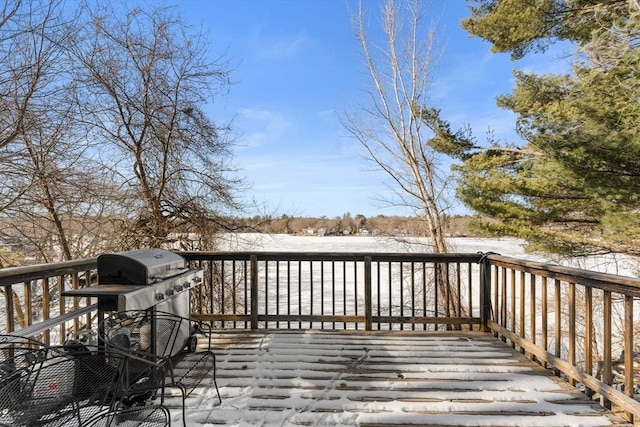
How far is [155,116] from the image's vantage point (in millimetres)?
5059

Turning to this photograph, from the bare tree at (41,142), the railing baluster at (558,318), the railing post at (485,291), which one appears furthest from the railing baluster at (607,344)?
the bare tree at (41,142)

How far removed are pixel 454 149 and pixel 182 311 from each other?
24.5ft

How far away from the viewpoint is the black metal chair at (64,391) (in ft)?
4.27

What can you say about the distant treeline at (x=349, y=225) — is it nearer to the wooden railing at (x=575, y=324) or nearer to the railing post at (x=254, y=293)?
the railing post at (x=254, y=293)

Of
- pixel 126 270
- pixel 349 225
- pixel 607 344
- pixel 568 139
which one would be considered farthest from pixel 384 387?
pixel 349 225

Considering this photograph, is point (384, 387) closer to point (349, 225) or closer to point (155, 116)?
point (155, 116)

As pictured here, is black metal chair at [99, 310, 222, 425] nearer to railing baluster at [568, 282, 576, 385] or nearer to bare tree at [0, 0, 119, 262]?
railing baluster at [568, 282, 576, 385]

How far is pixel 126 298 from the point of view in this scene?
201cm

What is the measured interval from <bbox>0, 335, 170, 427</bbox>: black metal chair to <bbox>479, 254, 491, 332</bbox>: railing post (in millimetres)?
3301

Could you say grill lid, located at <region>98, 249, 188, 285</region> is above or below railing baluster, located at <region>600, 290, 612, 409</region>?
above

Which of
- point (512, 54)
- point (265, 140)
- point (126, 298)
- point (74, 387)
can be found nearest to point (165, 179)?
point (265, 140)

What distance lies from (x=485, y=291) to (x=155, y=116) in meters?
4.97

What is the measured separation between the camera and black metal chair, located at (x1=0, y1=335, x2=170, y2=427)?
130 centimetres

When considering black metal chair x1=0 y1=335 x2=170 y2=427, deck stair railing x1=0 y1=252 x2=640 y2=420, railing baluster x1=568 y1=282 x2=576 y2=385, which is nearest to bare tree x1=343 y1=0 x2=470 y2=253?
deck stair railing x1=0 y1=252 x2=640 y2=420
